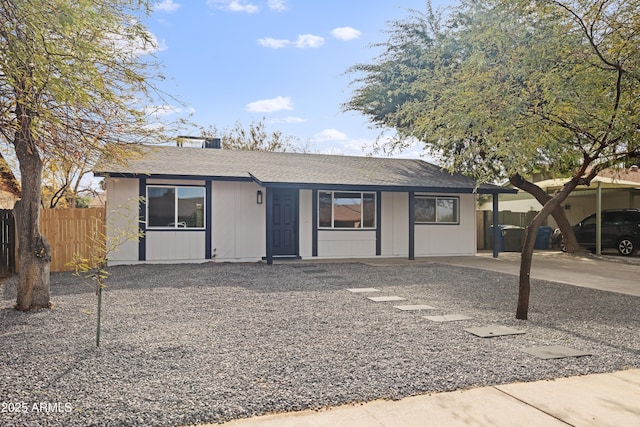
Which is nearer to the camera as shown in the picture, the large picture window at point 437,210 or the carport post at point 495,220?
the carport post at point 495,220

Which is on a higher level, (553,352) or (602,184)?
(602,184)

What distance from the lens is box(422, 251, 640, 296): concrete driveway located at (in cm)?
920

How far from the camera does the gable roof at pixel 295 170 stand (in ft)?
37.8

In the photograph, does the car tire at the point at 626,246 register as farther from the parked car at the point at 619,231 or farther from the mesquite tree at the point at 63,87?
the mesquite tree at the point at 63,87

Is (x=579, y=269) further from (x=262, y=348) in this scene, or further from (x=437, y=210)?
(x=262, y=348)

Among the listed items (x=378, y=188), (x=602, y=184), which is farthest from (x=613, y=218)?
Answer: (x=378, y=188)

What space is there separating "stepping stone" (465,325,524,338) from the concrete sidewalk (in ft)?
4.86

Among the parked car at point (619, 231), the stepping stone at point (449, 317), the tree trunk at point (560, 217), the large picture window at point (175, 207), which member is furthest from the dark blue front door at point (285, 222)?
the parked car at point (619, 231)

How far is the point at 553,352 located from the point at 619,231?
46.1 ft

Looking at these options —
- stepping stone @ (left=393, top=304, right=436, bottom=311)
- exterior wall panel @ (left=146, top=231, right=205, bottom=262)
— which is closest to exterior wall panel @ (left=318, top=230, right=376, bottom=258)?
exterior wall panel @ (left=146, top=231, right=205, bottom=262)

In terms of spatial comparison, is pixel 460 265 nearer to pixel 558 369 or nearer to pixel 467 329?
pixel 467 329

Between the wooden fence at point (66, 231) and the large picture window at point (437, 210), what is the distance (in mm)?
8822

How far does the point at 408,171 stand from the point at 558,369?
37.2 ft

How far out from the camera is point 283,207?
1291cm
